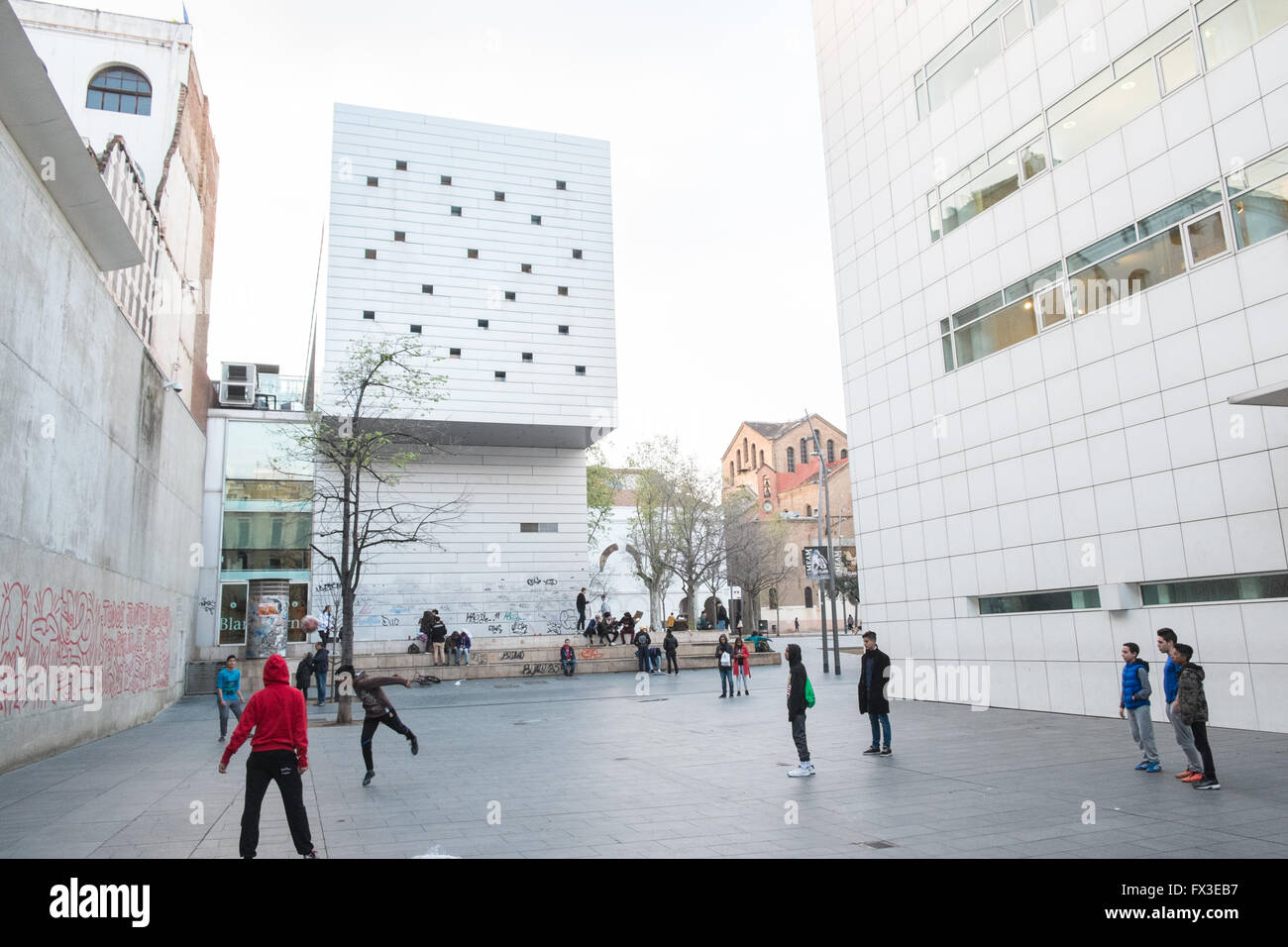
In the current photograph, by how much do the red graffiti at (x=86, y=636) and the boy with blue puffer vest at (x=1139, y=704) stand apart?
14.4 meters

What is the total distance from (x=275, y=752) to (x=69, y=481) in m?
10.3

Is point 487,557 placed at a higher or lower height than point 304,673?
higher

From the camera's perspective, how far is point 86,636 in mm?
15211

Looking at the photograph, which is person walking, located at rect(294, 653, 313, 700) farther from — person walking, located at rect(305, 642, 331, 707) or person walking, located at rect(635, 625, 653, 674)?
person walking, located at rect(635, 625, 653, 674)

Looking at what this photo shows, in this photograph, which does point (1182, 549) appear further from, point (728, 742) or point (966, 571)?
point (728, 742)

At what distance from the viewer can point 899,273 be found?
22297 mm

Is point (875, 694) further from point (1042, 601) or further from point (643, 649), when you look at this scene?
point (643, 649)

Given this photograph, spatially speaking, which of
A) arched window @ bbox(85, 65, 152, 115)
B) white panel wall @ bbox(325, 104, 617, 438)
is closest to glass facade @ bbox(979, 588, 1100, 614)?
white panel wall @ bbox(325, 104, 617, 438)

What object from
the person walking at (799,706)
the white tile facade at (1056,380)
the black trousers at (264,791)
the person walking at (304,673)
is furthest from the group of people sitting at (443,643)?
the black trousers at (264,791)

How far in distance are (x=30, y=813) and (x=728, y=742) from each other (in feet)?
30.5

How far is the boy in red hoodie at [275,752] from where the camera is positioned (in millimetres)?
6688

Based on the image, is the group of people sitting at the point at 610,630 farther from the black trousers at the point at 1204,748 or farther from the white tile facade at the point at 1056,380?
the black trousers at the point at 1204,748

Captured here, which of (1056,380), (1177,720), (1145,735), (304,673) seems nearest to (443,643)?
(304,673)
